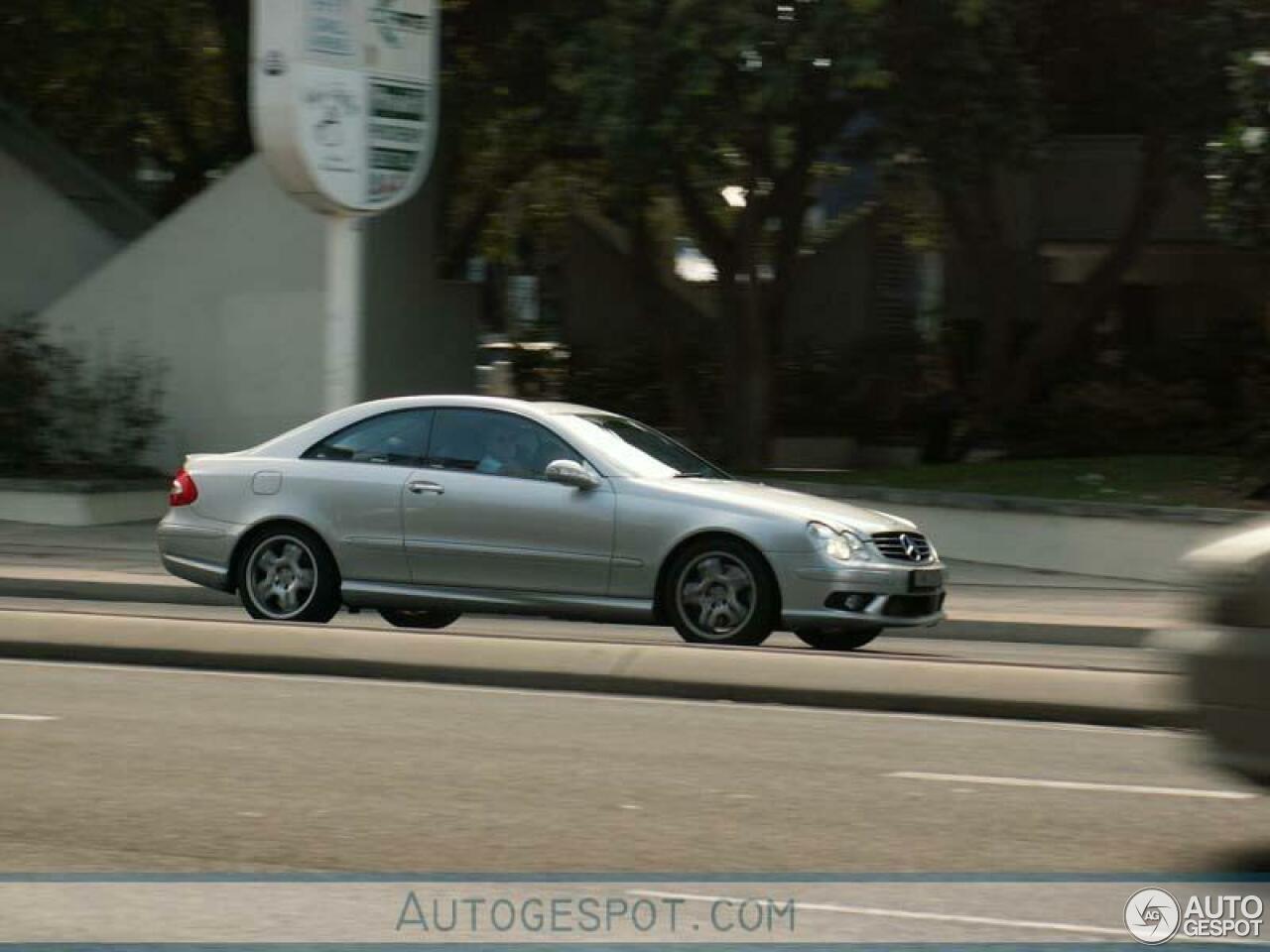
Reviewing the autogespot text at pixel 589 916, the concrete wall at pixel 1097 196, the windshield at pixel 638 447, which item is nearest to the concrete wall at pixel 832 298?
the concrete wall at pixel 1097 196

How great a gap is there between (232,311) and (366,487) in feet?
40.3

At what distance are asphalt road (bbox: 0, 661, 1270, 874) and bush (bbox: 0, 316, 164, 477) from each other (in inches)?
527

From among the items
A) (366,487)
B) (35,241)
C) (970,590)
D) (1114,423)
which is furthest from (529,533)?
(35,241)

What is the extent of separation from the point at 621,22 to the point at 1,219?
9567mm

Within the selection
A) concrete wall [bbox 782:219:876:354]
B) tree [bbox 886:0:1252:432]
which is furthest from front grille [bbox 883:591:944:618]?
concrete wall [bbox 782:219:876:354]

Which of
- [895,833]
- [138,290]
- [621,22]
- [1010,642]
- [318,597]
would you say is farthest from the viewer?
[138,290]

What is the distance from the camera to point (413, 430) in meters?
13.5

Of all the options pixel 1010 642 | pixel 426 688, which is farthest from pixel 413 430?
pixel 1010 642

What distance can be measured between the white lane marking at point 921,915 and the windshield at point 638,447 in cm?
666

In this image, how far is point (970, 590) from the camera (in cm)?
1833

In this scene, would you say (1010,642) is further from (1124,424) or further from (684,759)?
(1124,424)

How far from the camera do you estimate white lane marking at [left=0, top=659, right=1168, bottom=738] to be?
1016 cm

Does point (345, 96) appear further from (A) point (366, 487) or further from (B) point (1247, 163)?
(B) point (1247, 163)

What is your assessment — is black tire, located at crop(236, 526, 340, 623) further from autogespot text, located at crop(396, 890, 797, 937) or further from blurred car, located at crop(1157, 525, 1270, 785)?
blurred car, located at crop(1157, 525, 1270, 785)
